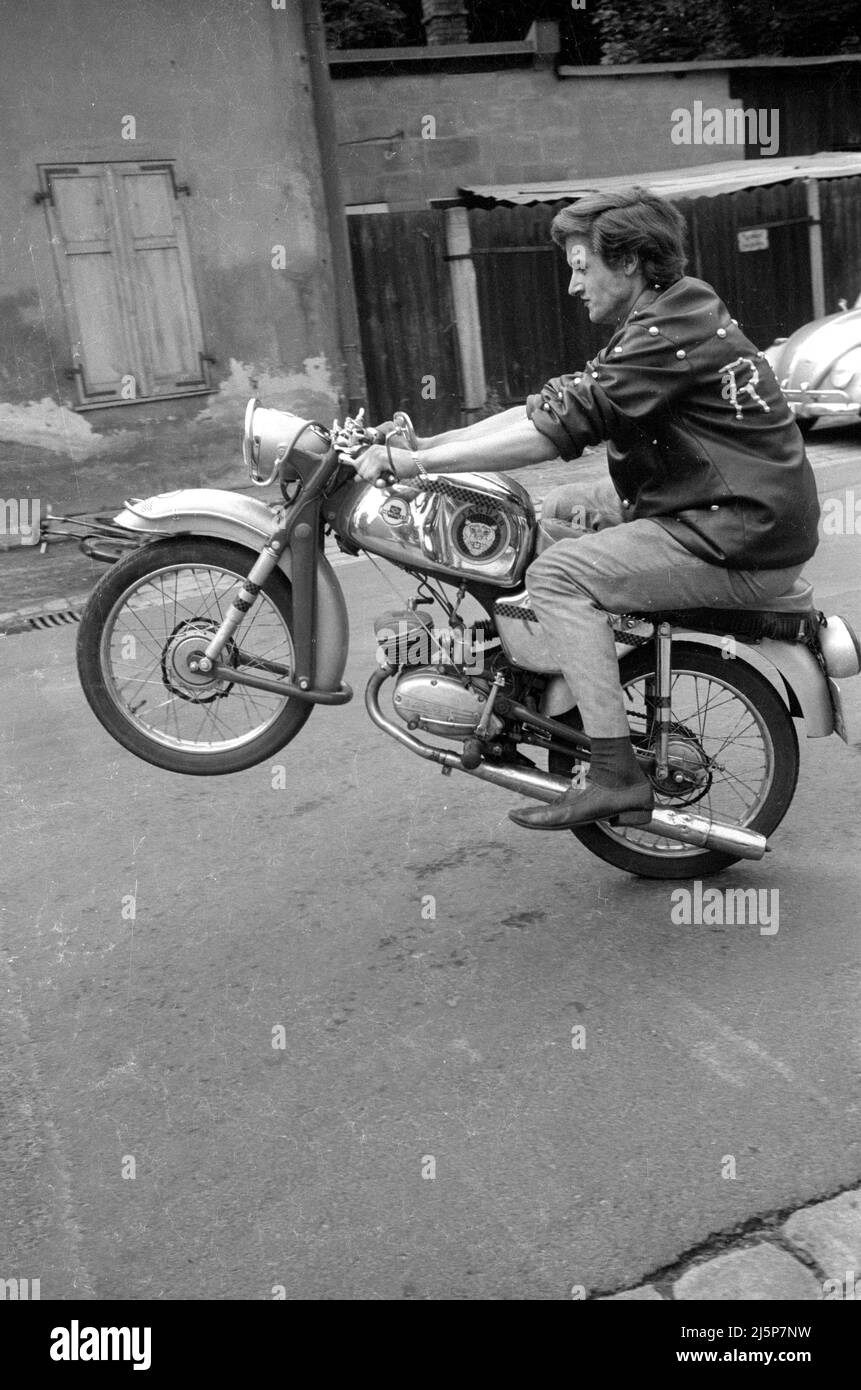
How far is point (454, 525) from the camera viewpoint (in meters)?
3.85

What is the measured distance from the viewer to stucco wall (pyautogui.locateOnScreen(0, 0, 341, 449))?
11547mm

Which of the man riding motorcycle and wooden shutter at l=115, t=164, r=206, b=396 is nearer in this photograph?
the man riding motorcycle

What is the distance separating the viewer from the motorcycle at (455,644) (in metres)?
3.88

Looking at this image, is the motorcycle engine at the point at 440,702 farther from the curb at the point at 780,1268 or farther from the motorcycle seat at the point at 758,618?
the curb at the point at 780,1268

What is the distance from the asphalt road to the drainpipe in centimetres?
912

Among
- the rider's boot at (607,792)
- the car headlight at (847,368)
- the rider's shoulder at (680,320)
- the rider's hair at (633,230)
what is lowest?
the rider's boot at (607,792)

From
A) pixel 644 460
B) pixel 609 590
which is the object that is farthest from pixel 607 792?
pixel 644 460

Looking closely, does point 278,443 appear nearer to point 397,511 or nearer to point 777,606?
point 397,511

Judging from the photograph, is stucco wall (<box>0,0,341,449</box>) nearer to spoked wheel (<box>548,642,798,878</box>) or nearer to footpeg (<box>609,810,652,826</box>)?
spoked wheel (<box>548,642,798,878</box>)

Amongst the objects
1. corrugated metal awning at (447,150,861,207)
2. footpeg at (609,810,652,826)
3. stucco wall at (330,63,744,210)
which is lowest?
footpeg at (609,810,652,826)

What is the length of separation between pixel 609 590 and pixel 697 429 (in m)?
0.45

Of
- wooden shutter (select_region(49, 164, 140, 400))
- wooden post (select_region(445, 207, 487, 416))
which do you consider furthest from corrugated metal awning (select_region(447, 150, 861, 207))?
wooden shutter (select_region(49, 164, 140, 400))

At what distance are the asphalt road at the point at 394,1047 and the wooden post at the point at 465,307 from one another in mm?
10543

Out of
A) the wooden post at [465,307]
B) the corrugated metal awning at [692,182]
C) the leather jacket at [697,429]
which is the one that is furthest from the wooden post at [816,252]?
the leather jacket at [697,429]
